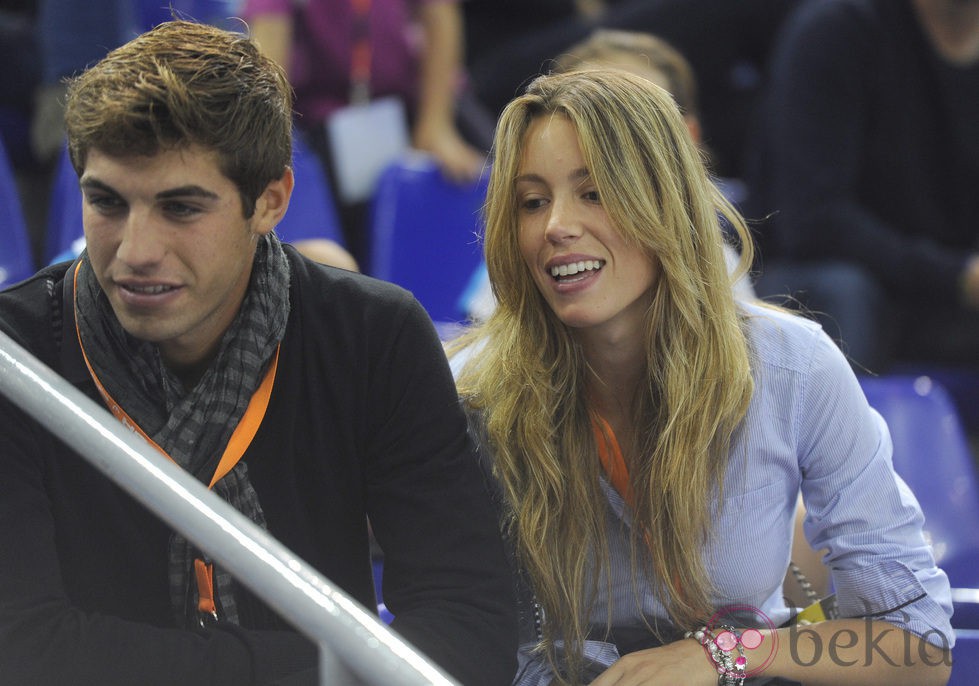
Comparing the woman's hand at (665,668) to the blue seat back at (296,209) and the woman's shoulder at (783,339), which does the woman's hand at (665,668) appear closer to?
the woman's shoulder at (783,339)

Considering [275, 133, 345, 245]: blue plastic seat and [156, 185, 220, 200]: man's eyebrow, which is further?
[275, 133, 345, 245]: blue plastic seat

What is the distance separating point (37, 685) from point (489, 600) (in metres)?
0.47

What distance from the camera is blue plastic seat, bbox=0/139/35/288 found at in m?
2.29

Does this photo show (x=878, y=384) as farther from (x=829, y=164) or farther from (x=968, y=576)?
(x=829, y=164)

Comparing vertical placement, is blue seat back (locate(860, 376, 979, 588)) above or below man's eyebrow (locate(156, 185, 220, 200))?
below

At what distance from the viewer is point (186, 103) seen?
130cm

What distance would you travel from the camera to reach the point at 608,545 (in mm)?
1561

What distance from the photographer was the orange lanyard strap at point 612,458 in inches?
61.8

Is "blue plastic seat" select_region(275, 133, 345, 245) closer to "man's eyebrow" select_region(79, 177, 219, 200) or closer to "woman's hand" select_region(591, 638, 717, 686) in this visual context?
"man's eyebrow" select_region(79, 177, 219, 200)

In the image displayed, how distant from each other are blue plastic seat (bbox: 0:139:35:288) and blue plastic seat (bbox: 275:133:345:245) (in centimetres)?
53

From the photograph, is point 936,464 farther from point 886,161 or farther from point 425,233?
point 425,233

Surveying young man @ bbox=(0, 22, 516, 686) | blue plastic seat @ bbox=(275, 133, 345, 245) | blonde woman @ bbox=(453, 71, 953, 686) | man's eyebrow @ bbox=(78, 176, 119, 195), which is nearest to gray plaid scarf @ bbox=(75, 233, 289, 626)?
young man @ bbox=(0, 22, 516, 686)

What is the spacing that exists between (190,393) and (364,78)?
176cm

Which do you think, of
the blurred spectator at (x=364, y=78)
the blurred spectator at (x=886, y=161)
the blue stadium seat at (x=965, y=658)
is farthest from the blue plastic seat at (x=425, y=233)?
the blue stadium seat at (x=965, y=658)
